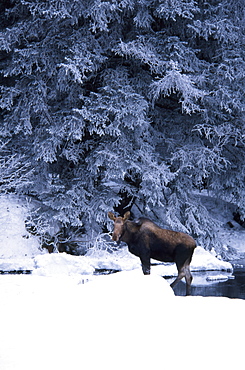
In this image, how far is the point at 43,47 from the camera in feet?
48.7

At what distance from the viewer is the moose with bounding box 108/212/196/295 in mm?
8508

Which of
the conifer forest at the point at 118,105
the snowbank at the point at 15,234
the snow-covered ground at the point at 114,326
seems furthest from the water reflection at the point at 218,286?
the snowbank at the point at 15,234

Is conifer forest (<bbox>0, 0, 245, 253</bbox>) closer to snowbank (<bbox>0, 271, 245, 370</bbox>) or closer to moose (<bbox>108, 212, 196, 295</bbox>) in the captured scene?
moose (<bbox>108, 212, 196, 295</bbox>)

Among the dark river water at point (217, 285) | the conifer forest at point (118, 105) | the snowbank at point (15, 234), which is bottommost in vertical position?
the dark river water at point (217, 285)

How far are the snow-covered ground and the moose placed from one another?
133 cm

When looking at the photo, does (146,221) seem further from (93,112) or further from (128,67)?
(128,67)

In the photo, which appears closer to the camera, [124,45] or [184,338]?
[184,338]

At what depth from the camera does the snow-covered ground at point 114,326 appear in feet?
13.4

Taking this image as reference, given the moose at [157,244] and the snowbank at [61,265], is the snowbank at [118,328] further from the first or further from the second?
the snowbank at [61,265]

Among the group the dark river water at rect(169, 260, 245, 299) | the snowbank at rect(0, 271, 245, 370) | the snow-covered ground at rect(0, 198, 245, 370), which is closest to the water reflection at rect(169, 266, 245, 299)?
the dark river water at rect(169, 260, 245, 299)

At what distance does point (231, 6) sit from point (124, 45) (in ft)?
14.2

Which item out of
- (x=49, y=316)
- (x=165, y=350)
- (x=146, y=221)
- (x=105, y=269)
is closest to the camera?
(x=165, y=350)

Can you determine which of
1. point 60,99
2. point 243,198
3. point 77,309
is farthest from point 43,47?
point 77,309

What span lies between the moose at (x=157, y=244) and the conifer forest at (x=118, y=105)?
18.0ft
